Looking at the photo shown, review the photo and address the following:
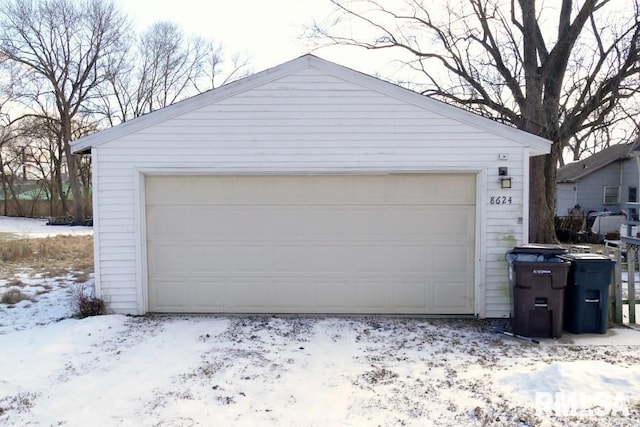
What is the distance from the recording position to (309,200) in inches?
292

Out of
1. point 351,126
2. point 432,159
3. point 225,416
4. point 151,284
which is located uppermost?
point 351,126

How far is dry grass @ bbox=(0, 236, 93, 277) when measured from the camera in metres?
11.5

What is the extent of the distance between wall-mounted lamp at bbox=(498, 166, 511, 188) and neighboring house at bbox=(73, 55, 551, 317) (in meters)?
0.01

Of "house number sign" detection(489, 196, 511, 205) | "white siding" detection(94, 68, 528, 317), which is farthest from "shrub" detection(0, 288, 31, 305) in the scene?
"house number sign" detection(489, 196, 511, 205)

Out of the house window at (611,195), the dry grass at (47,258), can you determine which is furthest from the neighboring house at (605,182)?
the dry grass at (47,258)

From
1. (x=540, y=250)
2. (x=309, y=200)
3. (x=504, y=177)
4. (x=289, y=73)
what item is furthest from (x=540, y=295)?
(x=289, y=73)

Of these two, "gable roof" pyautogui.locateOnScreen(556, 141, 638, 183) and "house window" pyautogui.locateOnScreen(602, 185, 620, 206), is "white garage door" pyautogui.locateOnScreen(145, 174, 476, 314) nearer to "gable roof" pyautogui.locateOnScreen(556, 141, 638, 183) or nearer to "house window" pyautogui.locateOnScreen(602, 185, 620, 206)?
"gable roof" pyautogui.locateOnScreen(556, 141, 638, 183)

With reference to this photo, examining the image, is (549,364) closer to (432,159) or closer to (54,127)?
(432,159)

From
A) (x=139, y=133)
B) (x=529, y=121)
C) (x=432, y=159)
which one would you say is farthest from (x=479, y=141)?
(x=529, y=121)

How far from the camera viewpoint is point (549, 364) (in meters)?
5.16

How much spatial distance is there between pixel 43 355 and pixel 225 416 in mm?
2720

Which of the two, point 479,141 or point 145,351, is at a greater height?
point 479,141

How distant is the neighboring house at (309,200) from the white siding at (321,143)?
0.05 feet

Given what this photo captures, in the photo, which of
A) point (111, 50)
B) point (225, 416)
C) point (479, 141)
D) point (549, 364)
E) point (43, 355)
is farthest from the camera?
Result: point (111, 50)
